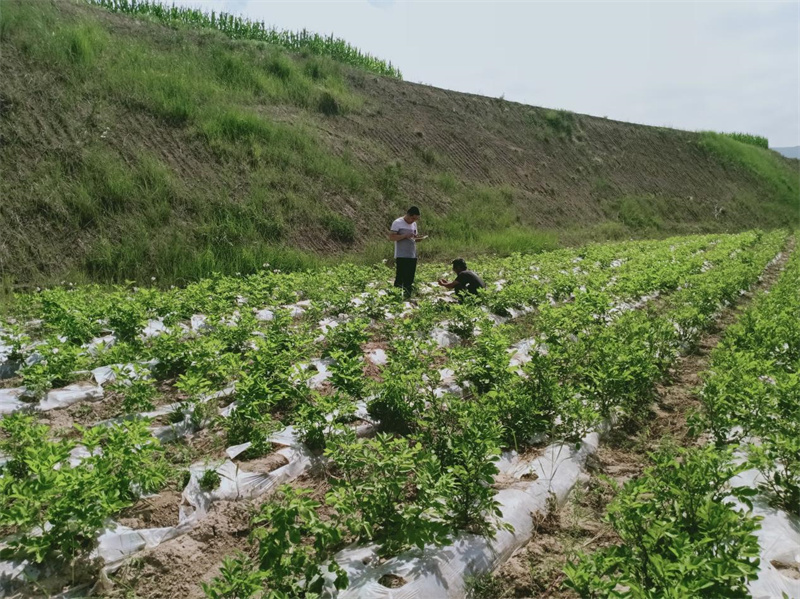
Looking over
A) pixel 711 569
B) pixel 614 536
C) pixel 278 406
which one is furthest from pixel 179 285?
pixel 711 569

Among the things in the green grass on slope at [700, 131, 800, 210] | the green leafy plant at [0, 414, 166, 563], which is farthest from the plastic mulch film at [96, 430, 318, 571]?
the green grass on slope at [700, 131, 800, 210]

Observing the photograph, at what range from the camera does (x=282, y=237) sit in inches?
496

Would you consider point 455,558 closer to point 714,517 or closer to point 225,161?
point 714,517

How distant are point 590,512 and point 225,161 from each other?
12401 millimetres

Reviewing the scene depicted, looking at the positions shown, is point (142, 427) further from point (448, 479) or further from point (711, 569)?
point (711, 569)

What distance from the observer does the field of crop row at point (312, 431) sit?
2557 millimetres

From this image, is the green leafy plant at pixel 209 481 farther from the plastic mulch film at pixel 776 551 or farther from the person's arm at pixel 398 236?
the person's arm at pixel 398 236

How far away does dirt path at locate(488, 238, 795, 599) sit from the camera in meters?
2.67

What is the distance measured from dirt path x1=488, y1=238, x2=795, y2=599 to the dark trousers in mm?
4009

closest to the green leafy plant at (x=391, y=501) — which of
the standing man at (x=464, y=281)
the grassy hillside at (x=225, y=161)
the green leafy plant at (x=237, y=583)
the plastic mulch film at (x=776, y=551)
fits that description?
the green leafy plant at (x=237, y=583)

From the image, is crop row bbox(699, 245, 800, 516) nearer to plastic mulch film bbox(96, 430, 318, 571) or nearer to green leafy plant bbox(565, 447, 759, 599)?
green leafy plant bbox(565, 447, 759, 599)

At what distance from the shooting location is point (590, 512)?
332 cm

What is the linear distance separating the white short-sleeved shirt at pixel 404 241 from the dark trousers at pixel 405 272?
0.31 feet

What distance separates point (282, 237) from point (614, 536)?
1080 centimetres
